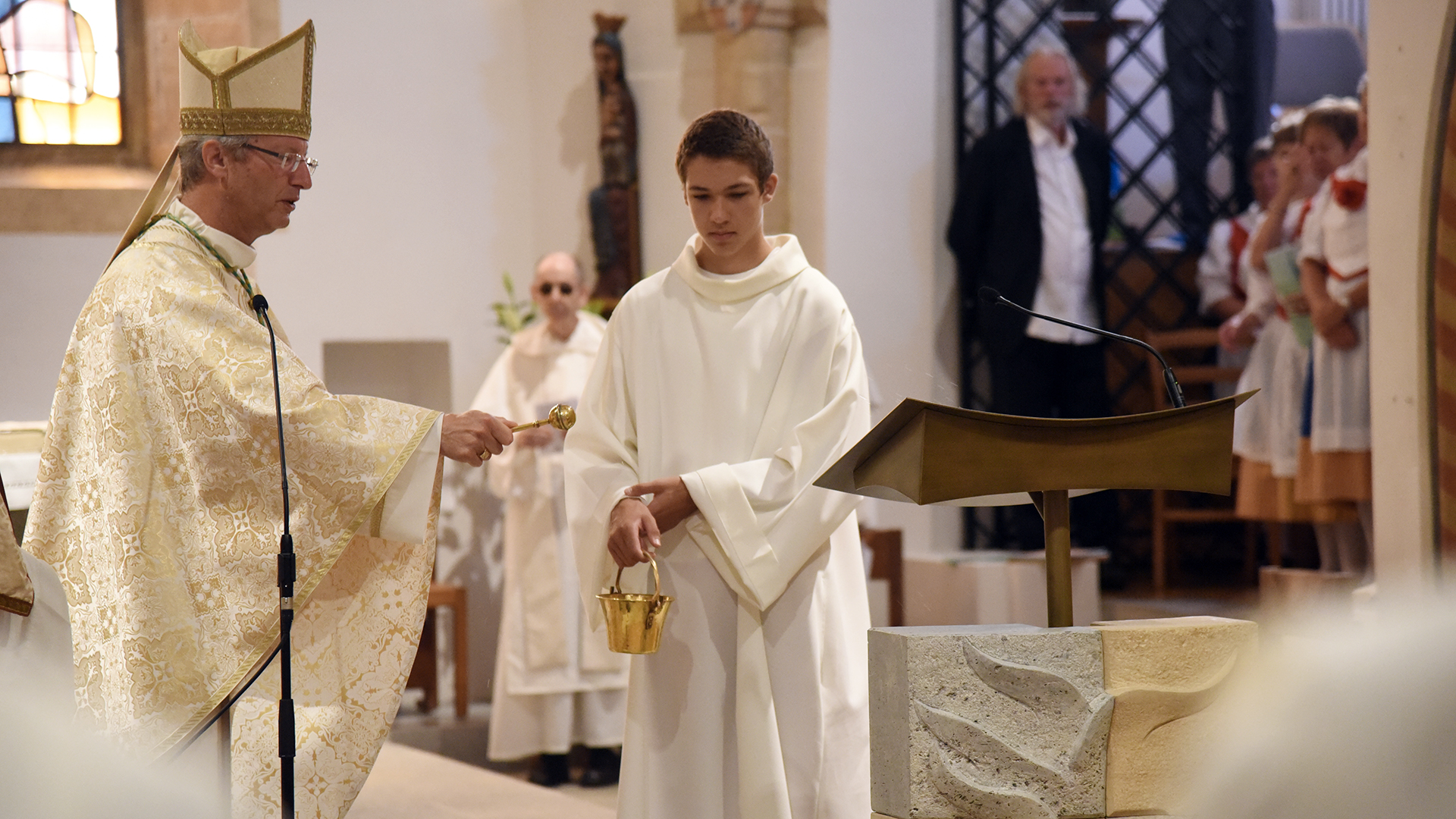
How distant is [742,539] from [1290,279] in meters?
4.68

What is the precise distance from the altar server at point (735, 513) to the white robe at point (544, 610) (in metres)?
3.61

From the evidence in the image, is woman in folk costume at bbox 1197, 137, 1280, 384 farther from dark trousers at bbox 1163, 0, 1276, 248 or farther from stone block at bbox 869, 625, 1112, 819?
stone block at bbox 869, 625, 1112, 819

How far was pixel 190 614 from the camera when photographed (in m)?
3.12

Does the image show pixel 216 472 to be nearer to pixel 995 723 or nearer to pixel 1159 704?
→ pixel 995 723

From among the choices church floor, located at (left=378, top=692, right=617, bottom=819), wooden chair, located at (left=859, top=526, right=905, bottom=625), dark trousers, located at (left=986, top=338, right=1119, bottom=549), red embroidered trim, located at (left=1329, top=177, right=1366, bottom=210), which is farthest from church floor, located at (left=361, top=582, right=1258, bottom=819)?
red embroidered trim, located at (left=1329, top=177, right=1366, bottom=210)

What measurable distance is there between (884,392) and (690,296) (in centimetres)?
494

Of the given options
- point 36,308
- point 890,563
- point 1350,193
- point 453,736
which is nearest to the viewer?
point 1350,193

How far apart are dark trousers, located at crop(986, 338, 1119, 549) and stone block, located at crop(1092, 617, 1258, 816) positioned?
18.6ft

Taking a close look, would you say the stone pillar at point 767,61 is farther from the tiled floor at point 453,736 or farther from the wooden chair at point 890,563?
the tiled floor at point 453,736

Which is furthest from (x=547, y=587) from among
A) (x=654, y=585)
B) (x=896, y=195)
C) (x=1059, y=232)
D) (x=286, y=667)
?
(x=286, y=667)

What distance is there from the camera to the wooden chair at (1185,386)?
7.95 meters

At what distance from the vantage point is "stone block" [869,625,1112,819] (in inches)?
86.5

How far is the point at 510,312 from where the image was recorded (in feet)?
27.0


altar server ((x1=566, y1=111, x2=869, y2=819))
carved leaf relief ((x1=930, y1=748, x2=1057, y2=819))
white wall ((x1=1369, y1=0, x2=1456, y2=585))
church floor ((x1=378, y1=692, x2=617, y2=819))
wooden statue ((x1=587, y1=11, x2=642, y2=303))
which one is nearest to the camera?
carved leaf relief ((x1=930, y1=748, x2=1057, y2=819))
